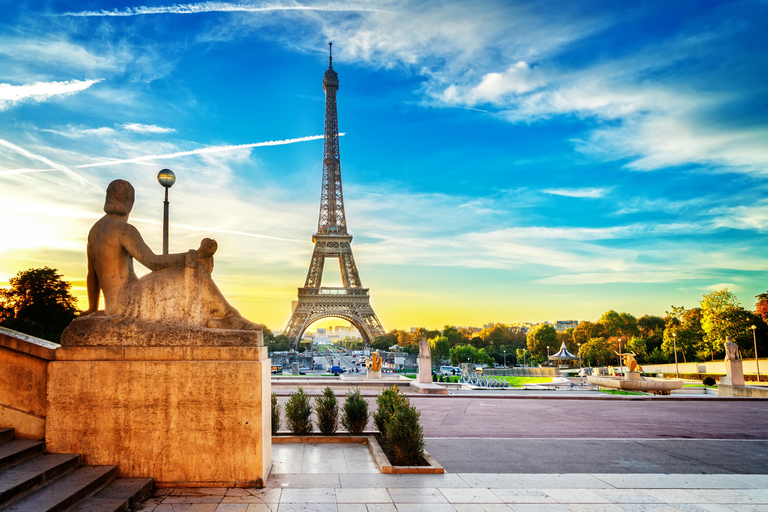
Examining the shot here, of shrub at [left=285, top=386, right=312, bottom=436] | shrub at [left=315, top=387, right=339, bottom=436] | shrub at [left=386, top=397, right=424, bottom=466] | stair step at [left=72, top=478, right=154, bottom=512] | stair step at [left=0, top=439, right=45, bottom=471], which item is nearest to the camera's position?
stair step at [left=72, top=478, right=154, bottom=512]

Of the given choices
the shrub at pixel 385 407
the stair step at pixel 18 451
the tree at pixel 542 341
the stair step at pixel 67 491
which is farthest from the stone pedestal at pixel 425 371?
the tree at pixel 542 341

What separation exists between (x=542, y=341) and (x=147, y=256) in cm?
9659

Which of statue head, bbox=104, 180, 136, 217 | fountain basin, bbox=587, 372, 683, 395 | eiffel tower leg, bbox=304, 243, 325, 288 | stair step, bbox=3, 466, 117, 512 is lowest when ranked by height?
fountain basin, bbox=587, 372, 683, 395

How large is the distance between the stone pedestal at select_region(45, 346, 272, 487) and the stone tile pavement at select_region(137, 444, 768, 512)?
349 millimetres

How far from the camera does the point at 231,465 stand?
22.4ft

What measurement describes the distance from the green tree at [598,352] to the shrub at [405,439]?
75433 millimetres

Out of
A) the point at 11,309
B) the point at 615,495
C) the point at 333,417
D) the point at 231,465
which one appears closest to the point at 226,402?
the point at 231,465

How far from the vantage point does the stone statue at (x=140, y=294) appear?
279 inches

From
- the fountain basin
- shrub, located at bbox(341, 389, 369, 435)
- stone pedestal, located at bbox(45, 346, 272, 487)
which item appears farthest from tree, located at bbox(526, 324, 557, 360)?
stone pedestal, located at bbox(45, 346, 272, 487)

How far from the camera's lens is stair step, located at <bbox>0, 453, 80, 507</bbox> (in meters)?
5.37

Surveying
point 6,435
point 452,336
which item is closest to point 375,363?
point 6,435

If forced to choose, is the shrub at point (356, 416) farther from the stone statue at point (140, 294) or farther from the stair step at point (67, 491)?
the stair step at point (67, 491)

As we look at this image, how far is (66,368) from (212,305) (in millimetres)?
2001

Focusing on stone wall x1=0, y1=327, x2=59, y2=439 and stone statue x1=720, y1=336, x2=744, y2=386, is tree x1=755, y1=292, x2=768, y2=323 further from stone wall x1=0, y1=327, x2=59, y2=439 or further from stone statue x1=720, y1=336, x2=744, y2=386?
stone wall x1=0, y1=327, x2=59, y2=439
